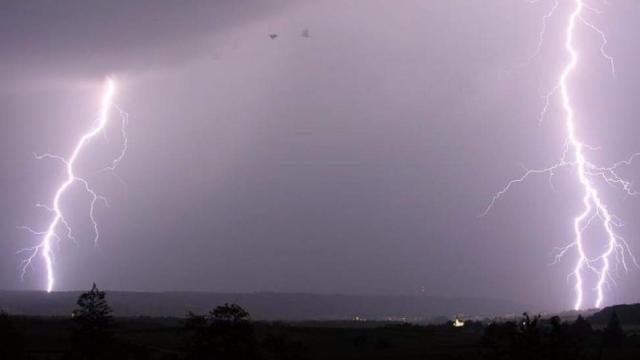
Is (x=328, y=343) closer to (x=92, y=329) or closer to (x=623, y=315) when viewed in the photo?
(x=92, y=329)

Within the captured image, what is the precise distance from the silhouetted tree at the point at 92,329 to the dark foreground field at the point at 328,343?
39mm

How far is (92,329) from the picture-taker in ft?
80.8

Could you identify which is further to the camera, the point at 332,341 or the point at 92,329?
the point at 332,341

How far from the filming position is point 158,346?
5503cm

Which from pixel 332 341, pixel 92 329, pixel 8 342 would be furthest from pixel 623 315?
pixel 92 329

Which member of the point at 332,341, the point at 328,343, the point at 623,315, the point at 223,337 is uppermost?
the point at 623,315

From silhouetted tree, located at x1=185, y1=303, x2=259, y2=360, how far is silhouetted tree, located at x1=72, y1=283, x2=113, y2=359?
3.53 meters

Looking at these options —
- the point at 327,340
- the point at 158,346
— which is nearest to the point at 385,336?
the point at 327,340

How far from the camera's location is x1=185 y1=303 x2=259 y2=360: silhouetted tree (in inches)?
861

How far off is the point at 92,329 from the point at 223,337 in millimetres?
4867

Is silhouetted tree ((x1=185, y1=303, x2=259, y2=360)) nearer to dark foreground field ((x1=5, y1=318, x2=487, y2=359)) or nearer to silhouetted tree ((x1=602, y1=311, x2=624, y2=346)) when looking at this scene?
dark foreground field ((x1=5, y1=318, x2=487, y2=359))

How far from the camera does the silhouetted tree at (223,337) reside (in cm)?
2188

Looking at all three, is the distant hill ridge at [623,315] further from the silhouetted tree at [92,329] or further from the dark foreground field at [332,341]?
the silhouetted tree at [92,329]

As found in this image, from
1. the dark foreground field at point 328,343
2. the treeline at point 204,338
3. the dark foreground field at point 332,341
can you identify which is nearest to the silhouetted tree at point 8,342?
the dark foreground field at point 328,343
